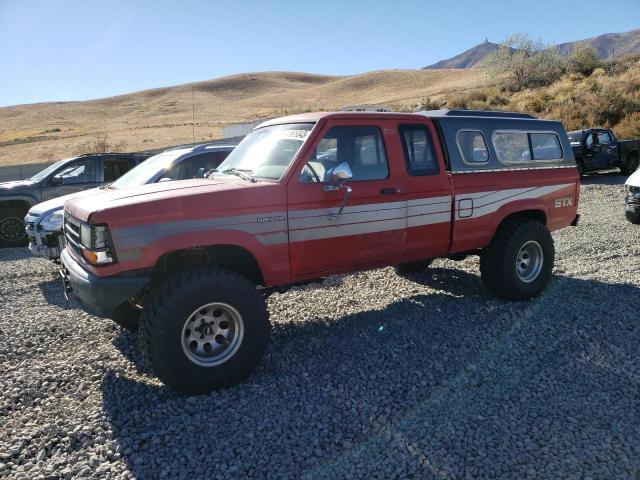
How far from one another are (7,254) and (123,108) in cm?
7927

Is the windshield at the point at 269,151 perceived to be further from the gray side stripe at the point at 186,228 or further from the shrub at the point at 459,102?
the shrub at the point at 459,102

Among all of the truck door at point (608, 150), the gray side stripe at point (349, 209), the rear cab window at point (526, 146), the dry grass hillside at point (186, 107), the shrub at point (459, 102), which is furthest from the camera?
the dry grass hillside at point (186, 107)

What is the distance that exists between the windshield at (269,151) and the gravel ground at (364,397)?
65.0 inches

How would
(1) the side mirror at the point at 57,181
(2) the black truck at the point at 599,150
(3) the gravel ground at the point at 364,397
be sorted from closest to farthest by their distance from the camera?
(3) the gravel ground at the point at 364,397 → (1) the side mirror at the point at 57,181 → (2) the black truck at the point at 599,150

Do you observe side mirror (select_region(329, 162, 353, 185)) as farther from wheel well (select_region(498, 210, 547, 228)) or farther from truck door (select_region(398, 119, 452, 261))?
wheel well (select_region(498, 210, 547, 228))

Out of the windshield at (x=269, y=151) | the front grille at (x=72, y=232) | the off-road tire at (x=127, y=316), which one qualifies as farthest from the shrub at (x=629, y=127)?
the front grille at (x=72, y=232)

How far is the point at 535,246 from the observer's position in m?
5.72

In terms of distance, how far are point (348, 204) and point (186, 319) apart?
1670mm

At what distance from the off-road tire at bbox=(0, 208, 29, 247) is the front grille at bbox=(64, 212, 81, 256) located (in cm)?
681

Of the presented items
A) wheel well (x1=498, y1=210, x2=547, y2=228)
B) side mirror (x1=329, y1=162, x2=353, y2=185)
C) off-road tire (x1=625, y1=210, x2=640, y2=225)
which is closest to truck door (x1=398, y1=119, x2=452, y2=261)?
side mirror (x1=329, y1=162, x2=353, y2=185)

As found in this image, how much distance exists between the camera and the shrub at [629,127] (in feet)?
73.3

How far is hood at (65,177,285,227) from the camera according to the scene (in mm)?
3502

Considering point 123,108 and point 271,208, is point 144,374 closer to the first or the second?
point 271,208

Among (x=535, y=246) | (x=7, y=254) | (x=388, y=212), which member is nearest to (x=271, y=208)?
(x=388, y=212)
